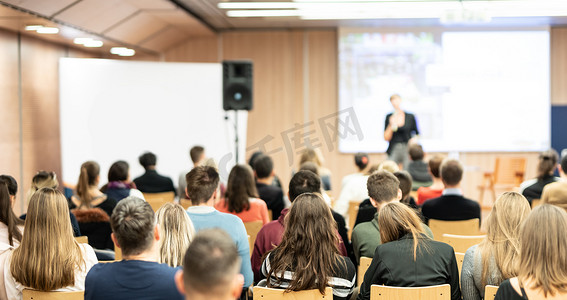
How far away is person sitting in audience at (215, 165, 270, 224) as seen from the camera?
4.90 meters

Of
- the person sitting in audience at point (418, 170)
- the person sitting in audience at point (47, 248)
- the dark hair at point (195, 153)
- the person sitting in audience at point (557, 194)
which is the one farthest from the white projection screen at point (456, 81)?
Answer: the person sitting in audience at point (47, 248)

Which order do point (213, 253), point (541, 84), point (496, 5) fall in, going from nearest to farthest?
1. point (213, 253)
2. point (496, 5)
3. point (541, 84)

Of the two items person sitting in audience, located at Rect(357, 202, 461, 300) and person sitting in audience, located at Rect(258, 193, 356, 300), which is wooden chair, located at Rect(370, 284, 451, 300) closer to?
person sitting in audience, located at Rect(357, 202, 461, 300)

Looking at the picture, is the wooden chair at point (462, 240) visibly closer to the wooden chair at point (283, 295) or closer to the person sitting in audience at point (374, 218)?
the person sitting in audience at point (374, 218)

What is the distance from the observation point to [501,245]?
300 cm

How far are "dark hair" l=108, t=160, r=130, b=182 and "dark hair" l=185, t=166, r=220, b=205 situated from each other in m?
1.98

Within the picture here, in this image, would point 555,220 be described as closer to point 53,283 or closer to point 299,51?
point 53,283

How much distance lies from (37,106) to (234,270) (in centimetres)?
750

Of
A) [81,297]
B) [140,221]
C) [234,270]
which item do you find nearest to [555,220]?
[234,270]

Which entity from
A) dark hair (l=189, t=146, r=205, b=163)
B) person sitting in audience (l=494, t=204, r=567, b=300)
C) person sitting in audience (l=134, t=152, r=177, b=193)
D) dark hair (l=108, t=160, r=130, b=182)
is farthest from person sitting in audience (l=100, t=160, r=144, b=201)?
Answer: person sitting in audience (l=494, t=204, r=567, b=300)

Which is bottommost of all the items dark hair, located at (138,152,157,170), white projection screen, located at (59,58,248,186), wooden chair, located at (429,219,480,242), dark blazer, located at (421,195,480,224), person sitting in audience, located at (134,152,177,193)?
wooden chair, located at (429,219,480,242)

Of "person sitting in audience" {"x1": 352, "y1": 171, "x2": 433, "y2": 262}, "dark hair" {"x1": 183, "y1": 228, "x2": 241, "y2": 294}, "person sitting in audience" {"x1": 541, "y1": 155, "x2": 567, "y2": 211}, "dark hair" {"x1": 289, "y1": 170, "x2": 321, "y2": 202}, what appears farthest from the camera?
"dark hair" {"x1": 289, "y1": 170, "x2": 321, "y2": 202}

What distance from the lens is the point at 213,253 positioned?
66.8 inches

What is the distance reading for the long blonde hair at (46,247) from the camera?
2.96 metres
